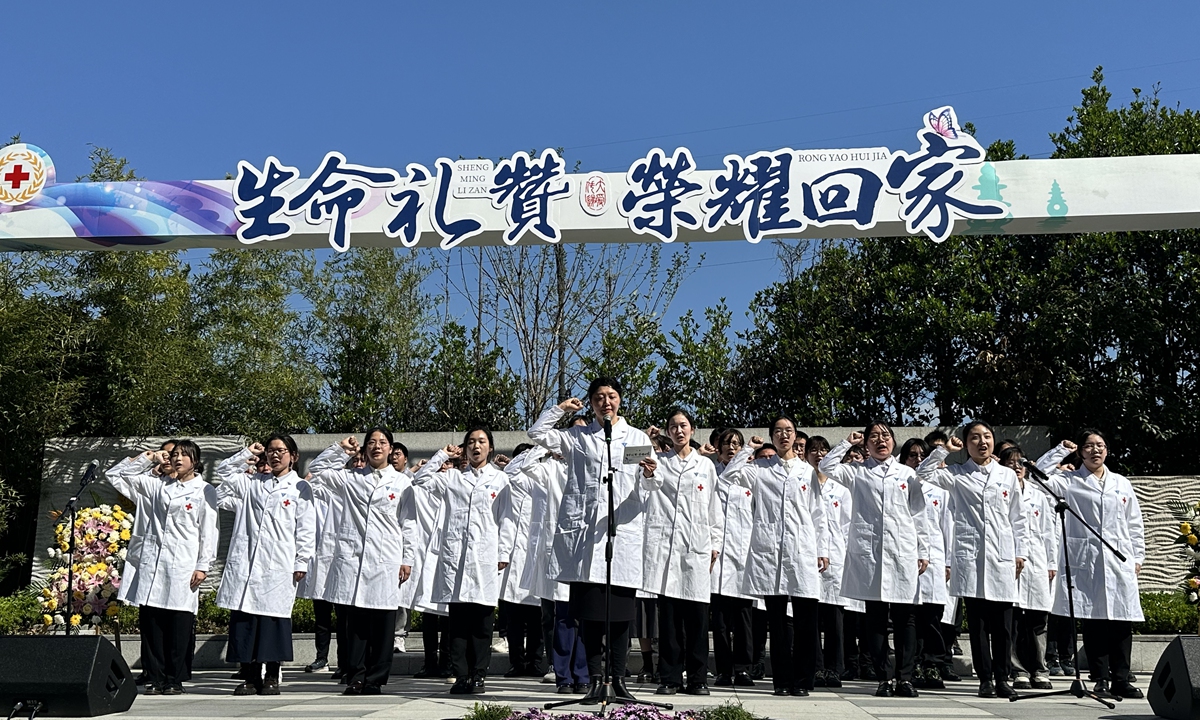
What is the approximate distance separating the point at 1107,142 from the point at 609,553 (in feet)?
35.7

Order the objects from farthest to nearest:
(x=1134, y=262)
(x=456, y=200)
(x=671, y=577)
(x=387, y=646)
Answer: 1. (x=1134, y=262)
2. (x=456, y=200)
3. (x=387, y=646)
4. (x=671, y=577)

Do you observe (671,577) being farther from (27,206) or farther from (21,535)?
(21,535)

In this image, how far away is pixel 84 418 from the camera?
14.4 m

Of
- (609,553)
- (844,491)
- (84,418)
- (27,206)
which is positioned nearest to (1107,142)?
(844,491)

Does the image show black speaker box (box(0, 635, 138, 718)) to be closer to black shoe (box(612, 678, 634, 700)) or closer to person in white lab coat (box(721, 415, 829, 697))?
black shoe (box(612, 678, 634, 700))

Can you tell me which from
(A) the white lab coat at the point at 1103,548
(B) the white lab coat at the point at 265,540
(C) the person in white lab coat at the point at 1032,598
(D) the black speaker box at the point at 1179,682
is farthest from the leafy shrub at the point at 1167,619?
(B) the white lab coat at the point at 265,540

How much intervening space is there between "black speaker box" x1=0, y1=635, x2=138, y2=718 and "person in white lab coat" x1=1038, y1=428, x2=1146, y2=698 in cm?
588

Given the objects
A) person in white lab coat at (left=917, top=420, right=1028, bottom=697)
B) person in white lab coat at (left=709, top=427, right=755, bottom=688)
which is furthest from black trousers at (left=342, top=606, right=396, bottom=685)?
person in white lab coat at (left=917, top=420, right=1028, bottom=697)

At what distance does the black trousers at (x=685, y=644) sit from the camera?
7168mm

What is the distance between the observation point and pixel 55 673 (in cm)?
582

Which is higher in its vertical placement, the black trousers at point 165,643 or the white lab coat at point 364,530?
the white lab coat at point 364,530

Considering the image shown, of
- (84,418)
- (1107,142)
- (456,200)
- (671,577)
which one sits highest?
(1107,142)

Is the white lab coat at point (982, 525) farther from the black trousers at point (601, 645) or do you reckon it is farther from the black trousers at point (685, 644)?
the black trousers at point (601, 645)

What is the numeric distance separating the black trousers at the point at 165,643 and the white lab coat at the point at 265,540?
317 millimetres
